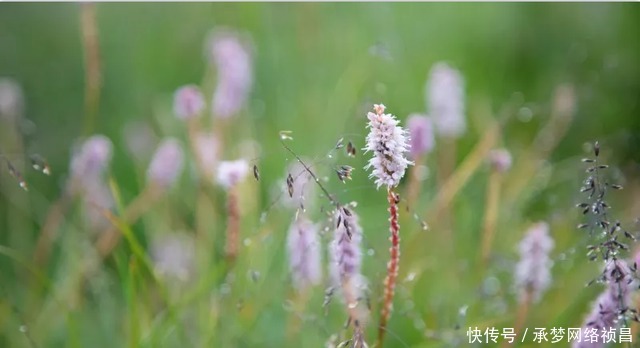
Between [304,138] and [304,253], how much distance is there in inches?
26.8

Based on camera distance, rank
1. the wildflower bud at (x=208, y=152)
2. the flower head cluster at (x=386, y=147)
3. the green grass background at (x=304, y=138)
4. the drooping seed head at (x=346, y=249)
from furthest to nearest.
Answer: the wildflower bud at (x=208, y=152) → the green grass background at (x=304, y=138) → the drooping seed head at (x=346, y=249) → the flower head cluster at (x=386, y=147)

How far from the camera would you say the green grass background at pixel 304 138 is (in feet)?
3.83

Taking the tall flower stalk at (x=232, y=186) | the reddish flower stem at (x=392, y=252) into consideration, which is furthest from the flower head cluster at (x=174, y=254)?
the reddish flower stem at (x=392, y=252)

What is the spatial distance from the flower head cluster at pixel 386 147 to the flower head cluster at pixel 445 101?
2.16 ft

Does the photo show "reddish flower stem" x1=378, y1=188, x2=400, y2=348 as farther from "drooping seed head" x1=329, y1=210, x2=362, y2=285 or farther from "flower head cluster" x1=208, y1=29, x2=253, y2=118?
"flower head cluster" x1=208, y1=29, x2=253, y2=118

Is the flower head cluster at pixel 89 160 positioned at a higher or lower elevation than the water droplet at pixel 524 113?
lower

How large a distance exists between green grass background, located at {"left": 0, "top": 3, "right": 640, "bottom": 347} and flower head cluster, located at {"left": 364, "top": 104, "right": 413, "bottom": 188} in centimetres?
22

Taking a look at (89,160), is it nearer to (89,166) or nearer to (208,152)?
(89,166)

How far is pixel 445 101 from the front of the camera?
4.47ft

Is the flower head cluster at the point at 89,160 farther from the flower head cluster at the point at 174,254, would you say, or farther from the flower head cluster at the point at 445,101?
the flower head cluster at the point at 445,101

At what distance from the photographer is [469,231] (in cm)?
146

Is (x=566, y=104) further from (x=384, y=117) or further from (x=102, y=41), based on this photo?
(x=102, y=41)

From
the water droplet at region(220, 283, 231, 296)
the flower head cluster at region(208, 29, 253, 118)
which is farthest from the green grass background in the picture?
the flower head cluster at region(208, 29, 253, 118)

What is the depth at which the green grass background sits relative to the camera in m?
1.17
